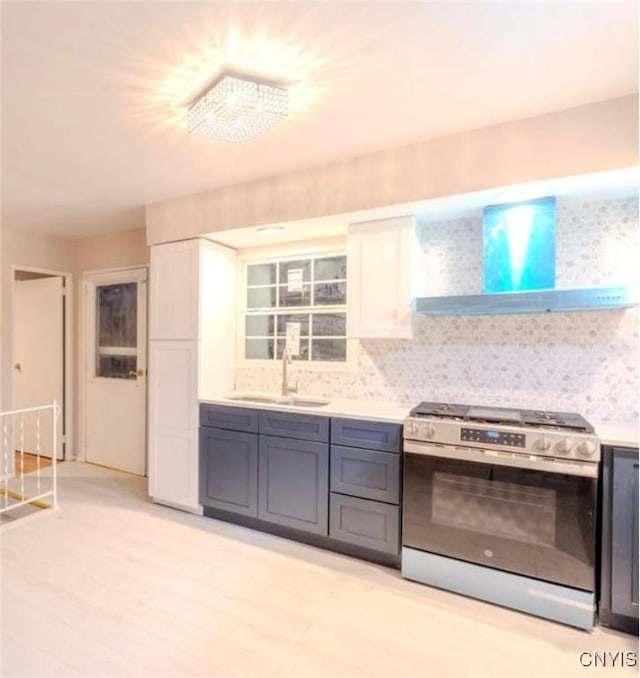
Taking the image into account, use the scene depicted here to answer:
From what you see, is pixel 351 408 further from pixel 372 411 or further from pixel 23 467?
pixel 23 467

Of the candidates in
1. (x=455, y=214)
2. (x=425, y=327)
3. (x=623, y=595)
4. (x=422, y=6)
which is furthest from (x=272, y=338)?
(x=623, y=595)

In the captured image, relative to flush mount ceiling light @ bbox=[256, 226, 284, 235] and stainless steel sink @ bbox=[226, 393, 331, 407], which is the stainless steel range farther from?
flush mount ceiling light @ bbox=[256, 226, 284, 235]

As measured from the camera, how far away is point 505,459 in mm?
2068

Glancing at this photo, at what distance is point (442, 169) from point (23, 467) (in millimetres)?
4990

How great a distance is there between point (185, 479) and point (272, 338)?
4.36ft

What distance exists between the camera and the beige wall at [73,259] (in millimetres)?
3957

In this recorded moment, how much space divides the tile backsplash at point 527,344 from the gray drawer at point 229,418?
74cm

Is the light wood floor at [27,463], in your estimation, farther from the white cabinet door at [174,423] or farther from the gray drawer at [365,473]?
the gray drawer at [365,473]

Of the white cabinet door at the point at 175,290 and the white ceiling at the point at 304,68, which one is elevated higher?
the white ceiling at the point at 304,68

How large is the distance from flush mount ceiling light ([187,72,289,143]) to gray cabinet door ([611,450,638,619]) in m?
2.29

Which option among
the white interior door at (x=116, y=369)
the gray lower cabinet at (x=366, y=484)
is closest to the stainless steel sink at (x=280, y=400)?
the gray lower cabinet at (x=366, y=484)

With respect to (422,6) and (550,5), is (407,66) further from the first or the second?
(550,5)

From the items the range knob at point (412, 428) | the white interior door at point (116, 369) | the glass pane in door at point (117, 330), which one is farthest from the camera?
the glass pane in door at point (117, 330)

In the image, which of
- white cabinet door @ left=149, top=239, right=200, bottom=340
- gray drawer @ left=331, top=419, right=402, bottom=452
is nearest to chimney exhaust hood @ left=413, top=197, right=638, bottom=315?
gray drawer @ left=331, top=419, right=402, bottom=452
